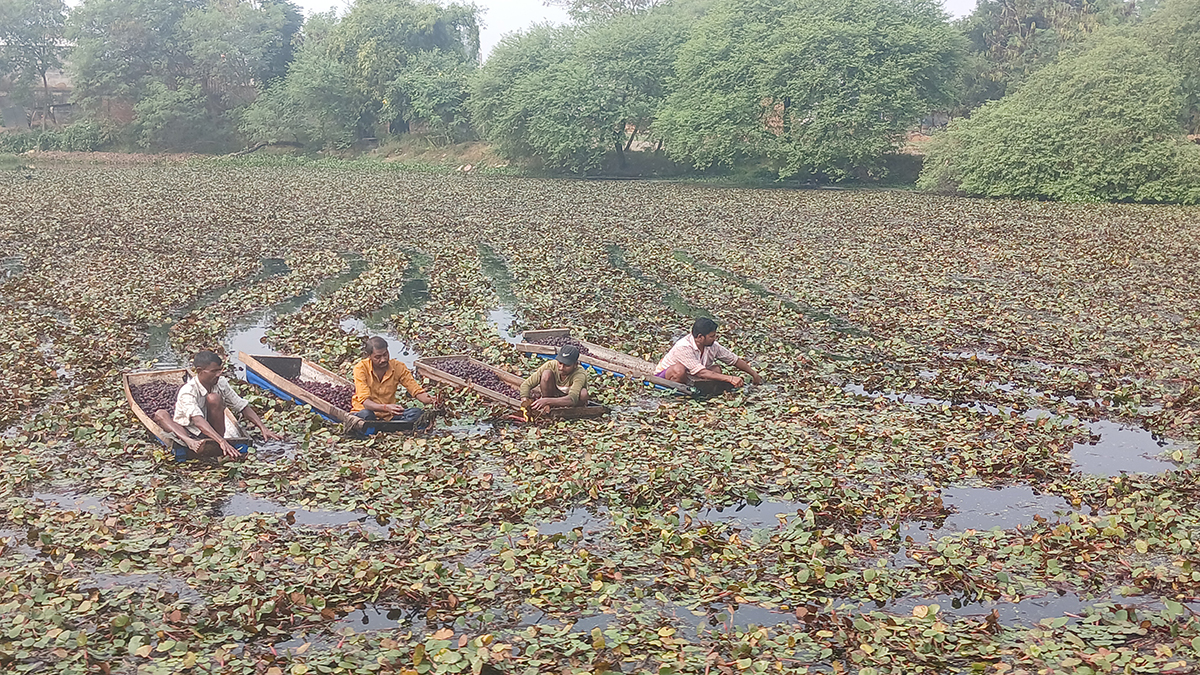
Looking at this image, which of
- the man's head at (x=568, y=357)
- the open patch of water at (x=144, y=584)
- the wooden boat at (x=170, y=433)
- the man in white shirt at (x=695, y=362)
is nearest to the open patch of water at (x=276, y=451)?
the wooden boat at (x=170, y=433)

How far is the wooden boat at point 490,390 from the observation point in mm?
10156

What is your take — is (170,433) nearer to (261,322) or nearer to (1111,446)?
(261,322)

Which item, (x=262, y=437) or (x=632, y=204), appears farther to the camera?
(x=632, y=204)

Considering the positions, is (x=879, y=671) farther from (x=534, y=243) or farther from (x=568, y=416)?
(x=534, y=243)

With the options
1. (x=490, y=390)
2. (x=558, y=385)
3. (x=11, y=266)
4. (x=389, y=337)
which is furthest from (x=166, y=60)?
(x=558, y=385)

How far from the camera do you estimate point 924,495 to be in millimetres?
8227

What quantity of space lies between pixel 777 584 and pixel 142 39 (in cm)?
6485

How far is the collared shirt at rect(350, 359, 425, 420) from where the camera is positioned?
9625 millimetres

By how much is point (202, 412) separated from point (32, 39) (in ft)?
222

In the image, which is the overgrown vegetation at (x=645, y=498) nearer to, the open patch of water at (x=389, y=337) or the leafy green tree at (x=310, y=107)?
the open patch of water at (x=389, y=337)

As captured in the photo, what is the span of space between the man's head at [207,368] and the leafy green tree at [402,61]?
48057 mm

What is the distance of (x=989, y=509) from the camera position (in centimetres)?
818

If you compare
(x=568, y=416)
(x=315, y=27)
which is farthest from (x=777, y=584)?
(x=315, y=27)

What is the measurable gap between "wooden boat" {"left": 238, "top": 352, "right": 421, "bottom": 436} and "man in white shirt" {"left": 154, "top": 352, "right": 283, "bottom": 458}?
3.54 ft
